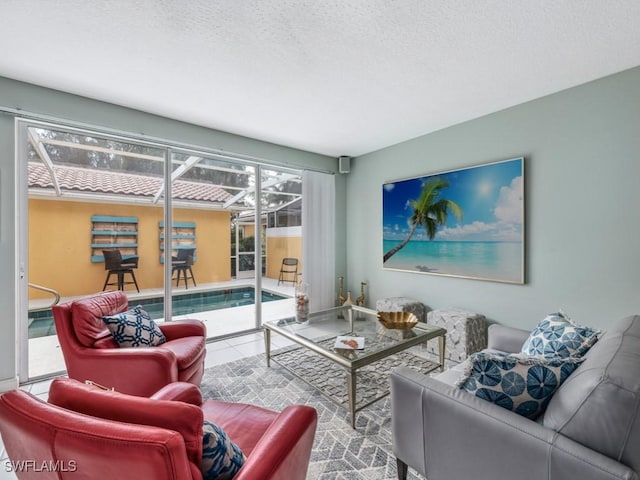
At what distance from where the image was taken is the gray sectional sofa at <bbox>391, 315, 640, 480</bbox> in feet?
3.08

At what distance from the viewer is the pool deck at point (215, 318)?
2.84 m

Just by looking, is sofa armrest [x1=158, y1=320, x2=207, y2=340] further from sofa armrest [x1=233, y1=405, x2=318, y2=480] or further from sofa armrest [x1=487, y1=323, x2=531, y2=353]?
sofa armrest [x1=487, y1=323, x2=531, y2=353]

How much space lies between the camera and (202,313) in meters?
3.98

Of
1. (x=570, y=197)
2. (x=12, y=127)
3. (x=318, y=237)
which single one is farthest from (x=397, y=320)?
(x=12, y=127)

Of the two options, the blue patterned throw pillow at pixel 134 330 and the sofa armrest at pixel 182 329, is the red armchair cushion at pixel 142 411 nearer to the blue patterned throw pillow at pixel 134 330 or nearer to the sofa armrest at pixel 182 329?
the blue patterned throw pillow at pixel 134 330

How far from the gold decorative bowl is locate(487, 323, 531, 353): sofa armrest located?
1.97 ft

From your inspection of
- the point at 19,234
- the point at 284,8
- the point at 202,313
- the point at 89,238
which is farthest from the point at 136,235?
the point at 284,8

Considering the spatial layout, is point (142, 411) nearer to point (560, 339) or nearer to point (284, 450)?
point (284, 450)

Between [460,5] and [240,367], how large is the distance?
3.27 metres

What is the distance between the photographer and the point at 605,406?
0.97 m

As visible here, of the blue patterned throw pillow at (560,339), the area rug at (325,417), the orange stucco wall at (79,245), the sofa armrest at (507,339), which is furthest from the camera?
the orange stucco wall at (79,245)

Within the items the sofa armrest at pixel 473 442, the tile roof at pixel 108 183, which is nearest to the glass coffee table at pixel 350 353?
the sofa armrest at pixel 473 442

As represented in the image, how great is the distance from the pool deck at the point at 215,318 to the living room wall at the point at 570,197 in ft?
7.75

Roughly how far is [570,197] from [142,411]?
11.2 feet
